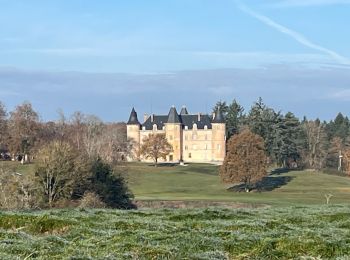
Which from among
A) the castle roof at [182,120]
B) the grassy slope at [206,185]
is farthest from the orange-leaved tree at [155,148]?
the castle roof at [182,120]

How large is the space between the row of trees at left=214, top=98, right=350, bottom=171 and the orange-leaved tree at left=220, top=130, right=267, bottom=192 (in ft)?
108

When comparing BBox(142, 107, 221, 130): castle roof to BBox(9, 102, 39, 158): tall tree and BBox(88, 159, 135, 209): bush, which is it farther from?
BBox(88, 159, 135, 209): bush

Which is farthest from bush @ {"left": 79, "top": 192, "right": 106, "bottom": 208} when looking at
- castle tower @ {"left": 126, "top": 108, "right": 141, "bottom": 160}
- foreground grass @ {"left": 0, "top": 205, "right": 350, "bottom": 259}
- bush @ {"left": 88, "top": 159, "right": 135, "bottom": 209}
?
castle tower @ {"left": 126, "top": 108, "right": 141, "bottom": 160}

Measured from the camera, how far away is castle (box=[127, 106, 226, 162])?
157m

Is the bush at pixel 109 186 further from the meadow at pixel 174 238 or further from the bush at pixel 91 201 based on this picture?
the meadow at pixel 174 238

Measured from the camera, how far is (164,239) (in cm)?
1352

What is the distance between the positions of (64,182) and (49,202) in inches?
114

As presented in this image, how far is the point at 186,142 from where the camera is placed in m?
160

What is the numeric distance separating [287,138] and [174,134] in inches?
1264

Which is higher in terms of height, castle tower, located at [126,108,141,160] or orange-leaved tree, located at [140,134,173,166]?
castle tower, located at [126,108,141,160]

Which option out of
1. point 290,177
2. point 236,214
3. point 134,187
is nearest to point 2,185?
point 236,214

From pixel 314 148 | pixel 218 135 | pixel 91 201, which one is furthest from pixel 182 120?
pixel 91 201

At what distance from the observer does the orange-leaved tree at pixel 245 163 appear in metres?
99.8

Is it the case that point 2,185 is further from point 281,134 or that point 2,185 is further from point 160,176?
point 281,134
